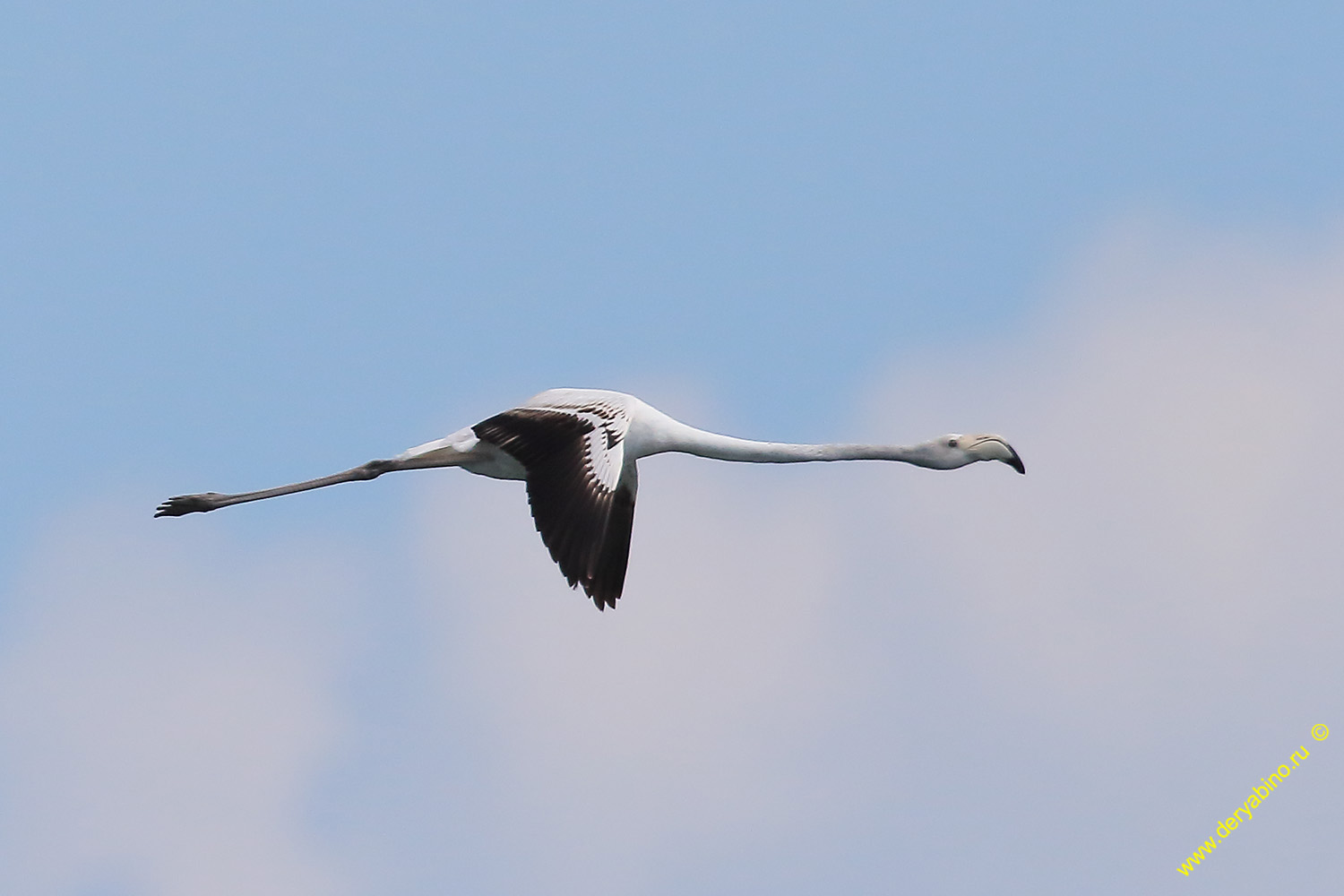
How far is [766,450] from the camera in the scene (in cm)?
2009

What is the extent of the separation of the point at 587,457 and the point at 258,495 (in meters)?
4.39

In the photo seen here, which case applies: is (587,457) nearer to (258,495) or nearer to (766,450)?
(766,450)

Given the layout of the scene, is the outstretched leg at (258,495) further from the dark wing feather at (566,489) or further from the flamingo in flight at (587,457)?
the dark wing feather at (566,489)

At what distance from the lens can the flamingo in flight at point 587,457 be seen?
17.7m

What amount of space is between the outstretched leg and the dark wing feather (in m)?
1.59

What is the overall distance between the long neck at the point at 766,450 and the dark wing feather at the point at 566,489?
3.68ft

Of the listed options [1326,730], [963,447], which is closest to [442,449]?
[963,447]

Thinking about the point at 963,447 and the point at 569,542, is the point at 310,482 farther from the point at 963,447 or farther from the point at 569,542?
the point at 963,447

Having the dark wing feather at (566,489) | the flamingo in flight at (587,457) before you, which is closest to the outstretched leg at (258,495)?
the flamingo in flight at (587,457)

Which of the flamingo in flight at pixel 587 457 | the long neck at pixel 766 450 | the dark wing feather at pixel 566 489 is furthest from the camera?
the long neck at pixel 766 450

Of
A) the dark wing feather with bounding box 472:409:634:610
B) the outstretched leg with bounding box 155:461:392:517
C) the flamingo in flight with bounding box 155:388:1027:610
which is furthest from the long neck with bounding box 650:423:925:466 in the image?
the outstretched leg with bounding box 155:461:392:517

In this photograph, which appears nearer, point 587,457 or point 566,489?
point 566,489

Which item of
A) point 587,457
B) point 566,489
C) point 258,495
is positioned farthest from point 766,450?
point 258,495

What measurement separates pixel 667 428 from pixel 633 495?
97cm
